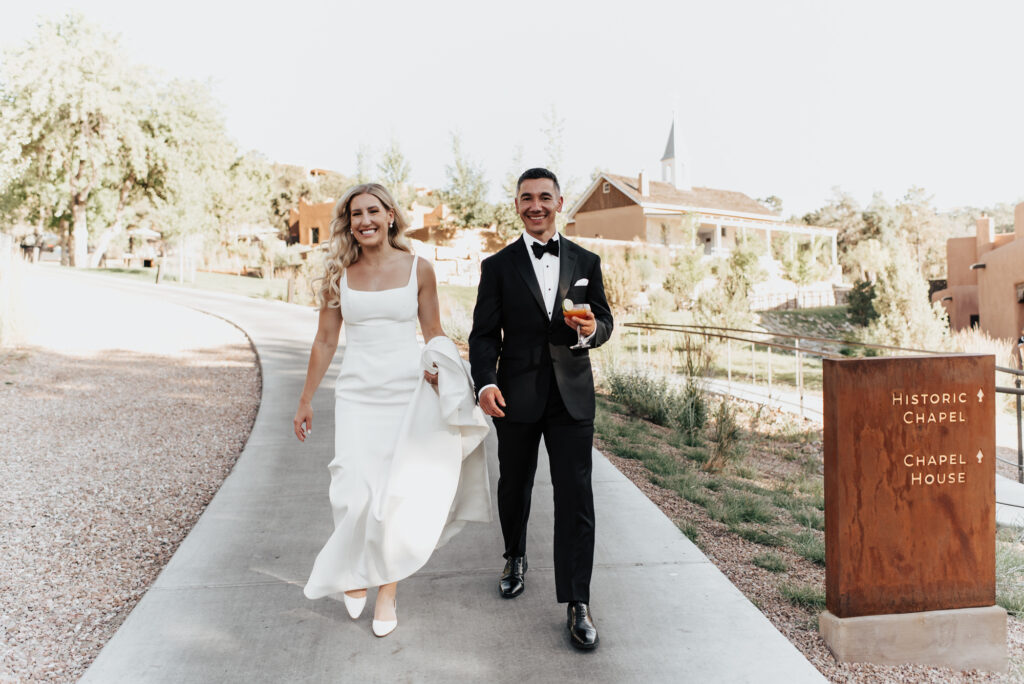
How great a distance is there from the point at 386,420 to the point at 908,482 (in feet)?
7.48

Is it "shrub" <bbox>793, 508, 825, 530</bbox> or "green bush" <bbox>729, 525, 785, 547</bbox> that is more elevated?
"green bush" <bbox>729, 525, 785, 547</bbox>

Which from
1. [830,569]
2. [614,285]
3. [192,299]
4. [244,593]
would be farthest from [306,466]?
[192,299]

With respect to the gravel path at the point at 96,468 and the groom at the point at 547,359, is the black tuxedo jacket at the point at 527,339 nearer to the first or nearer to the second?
the groom at the point at 547,359

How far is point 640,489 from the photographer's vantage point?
5.59 metres

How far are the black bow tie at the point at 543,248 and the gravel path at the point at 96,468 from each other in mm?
2628

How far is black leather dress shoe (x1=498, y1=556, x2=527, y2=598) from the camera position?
146 inches

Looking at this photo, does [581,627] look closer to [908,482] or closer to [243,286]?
[908,482]

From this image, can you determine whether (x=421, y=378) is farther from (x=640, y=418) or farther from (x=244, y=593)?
(x=640, y=418)

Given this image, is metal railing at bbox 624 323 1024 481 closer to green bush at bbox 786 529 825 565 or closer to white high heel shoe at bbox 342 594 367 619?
green bush at bbox 786 529 825 565

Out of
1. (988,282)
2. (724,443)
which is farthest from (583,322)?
(988,282)

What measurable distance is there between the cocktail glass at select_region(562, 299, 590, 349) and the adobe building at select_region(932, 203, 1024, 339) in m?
17.5

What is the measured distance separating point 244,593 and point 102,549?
1447mm

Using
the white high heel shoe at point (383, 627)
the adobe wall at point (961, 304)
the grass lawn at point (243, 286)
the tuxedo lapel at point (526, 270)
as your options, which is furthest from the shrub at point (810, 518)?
the adobe wall at point (961, 304)

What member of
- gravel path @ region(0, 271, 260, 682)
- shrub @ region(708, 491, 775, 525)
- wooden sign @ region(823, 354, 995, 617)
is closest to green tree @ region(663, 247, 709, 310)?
gravel path @ region(0, 271, 260, 682)
